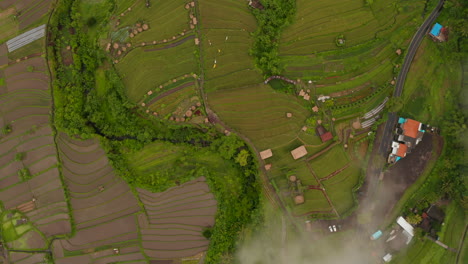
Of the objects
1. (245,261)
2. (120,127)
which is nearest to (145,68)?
(120,127)

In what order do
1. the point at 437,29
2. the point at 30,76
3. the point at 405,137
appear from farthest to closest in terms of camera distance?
the point at 30,76, the point at 437,29, the point at 405,137

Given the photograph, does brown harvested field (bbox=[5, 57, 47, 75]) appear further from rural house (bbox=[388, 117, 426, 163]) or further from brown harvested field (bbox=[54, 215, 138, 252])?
rural house (bbox=[388, 117, 426, 163])

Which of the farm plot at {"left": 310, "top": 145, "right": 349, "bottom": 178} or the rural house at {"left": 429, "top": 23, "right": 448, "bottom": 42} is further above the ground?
the rural house at {"left": 429, "top": 23, "right": 448, "bottom": 42}

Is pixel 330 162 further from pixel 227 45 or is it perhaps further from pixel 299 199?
pixel 227 45

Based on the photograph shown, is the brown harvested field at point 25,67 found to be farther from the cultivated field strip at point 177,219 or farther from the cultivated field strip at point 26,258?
the cultivated field strip at point 26,258

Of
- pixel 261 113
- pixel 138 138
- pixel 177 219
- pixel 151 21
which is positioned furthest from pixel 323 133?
pixel 151 21

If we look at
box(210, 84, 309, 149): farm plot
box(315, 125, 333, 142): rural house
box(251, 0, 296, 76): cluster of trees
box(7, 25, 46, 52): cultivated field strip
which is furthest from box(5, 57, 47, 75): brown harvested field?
box(315, 125, 333, 142): rural house
